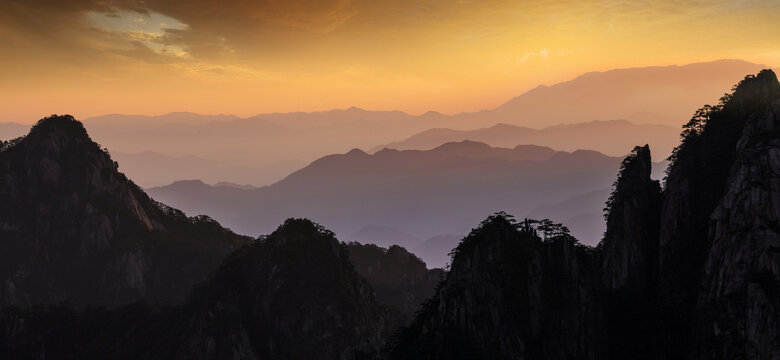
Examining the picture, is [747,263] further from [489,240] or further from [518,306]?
[489,240]

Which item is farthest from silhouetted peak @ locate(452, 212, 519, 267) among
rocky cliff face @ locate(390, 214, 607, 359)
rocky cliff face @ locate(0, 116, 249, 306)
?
rocky cliff face @ locate(0, 116, 249, 306)

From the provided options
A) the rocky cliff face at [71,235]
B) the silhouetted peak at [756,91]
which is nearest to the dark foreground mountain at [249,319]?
the rocky cliff face at [71,235]

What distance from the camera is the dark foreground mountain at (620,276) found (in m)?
79.6

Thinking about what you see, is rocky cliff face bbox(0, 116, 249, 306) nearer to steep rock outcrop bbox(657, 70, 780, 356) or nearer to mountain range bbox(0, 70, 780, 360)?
mountain range bbox(0, 70, 780, 360)

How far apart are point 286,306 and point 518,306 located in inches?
2919

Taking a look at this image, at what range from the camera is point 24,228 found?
190m

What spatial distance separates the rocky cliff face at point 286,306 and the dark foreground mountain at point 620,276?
52.0 metres

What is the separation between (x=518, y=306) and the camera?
86.1 m

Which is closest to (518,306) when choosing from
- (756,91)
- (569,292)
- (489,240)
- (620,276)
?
(569,292)

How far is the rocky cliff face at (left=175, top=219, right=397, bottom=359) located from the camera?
139 meters

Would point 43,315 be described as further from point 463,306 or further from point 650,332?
point 650,332

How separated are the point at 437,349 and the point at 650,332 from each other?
2715 cm

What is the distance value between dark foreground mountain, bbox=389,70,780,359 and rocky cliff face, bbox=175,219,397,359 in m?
52.0

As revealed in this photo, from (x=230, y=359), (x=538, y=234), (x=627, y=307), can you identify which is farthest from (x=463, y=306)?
(x=230, y=359)
